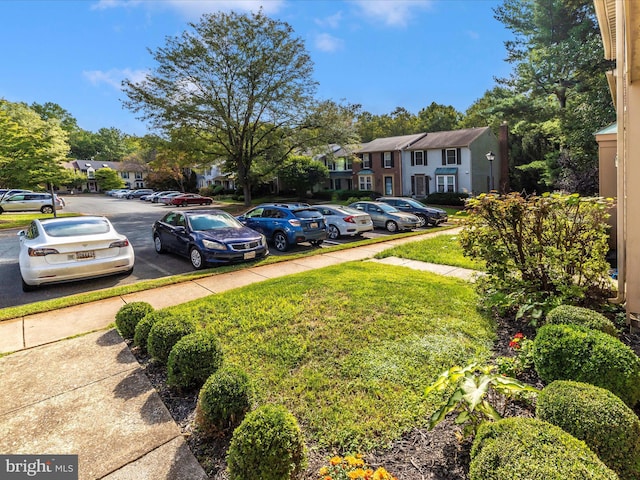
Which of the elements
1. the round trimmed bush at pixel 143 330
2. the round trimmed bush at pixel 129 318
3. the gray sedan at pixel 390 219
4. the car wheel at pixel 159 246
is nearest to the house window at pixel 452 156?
the gray sedan at pixel 390 219

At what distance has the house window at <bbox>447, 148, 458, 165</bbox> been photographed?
1241 inches

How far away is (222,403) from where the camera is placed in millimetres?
2650

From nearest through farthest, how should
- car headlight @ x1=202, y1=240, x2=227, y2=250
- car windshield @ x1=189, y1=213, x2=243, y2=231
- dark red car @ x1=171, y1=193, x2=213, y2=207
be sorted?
car headlight @ x1=202, y1=240, x2=227, y2=250
car windshield @ x1=189, y1=213, x2=243, y2=231
dark red car @ x1=171, y1=193, x2=213, y2=207

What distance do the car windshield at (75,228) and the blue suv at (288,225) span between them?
511cm

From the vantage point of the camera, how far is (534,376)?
11.2 ft

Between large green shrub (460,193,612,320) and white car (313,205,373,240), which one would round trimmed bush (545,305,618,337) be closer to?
large green shrub (460,193,612,320)

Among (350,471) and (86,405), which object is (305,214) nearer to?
(86,405)

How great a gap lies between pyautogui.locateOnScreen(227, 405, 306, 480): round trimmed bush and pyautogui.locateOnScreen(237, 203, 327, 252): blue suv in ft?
30.5

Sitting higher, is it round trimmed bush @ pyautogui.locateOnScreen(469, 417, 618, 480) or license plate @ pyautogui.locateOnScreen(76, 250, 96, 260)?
license plate @ pyautogui.locateOnScreen(76, 250, 96, 260)

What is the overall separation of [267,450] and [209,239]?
7.45 m

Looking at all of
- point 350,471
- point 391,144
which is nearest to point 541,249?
point 350,471

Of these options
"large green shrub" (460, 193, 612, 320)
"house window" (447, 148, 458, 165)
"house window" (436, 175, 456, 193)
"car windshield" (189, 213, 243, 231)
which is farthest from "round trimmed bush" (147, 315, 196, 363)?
"house window" (447, 148, 458, 165)

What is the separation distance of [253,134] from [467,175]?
62.3ft

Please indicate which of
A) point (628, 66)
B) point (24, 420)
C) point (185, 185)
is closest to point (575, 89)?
point (628, 66)
